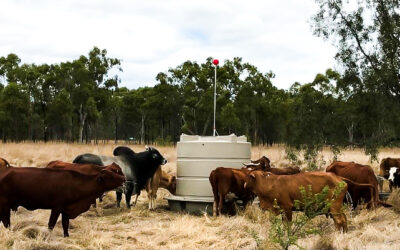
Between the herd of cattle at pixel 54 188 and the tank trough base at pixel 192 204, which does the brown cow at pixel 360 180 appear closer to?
the tank trough base at pixel 192 204

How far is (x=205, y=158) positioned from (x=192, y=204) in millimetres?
1173

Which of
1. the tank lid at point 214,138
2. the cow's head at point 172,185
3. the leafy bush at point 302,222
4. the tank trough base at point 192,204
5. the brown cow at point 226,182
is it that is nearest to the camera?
the leafy bush at point 302,222

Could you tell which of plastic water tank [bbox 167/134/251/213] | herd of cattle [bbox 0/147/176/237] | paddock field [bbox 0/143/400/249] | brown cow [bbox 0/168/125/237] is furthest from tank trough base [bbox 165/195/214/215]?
brown cow [bbox 0/168/125/237]

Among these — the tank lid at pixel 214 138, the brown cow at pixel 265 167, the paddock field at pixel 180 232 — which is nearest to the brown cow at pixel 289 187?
the paddock field at pixel 180 232

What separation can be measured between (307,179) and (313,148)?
43.4 feet

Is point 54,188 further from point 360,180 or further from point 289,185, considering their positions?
point 360,180

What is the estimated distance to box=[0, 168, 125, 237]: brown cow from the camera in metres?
8.30

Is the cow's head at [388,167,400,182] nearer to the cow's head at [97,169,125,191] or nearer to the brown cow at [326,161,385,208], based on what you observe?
the brown cow at [326,161,385,208]

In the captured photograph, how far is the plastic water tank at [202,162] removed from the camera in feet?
41.5

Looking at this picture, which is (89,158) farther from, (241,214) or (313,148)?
(313,148)

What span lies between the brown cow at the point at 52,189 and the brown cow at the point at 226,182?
3.20 m

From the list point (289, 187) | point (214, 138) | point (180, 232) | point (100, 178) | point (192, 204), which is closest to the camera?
point (100, 178)

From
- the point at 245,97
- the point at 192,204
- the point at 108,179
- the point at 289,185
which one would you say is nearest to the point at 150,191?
the point at 192,204

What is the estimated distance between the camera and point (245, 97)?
194 ft
